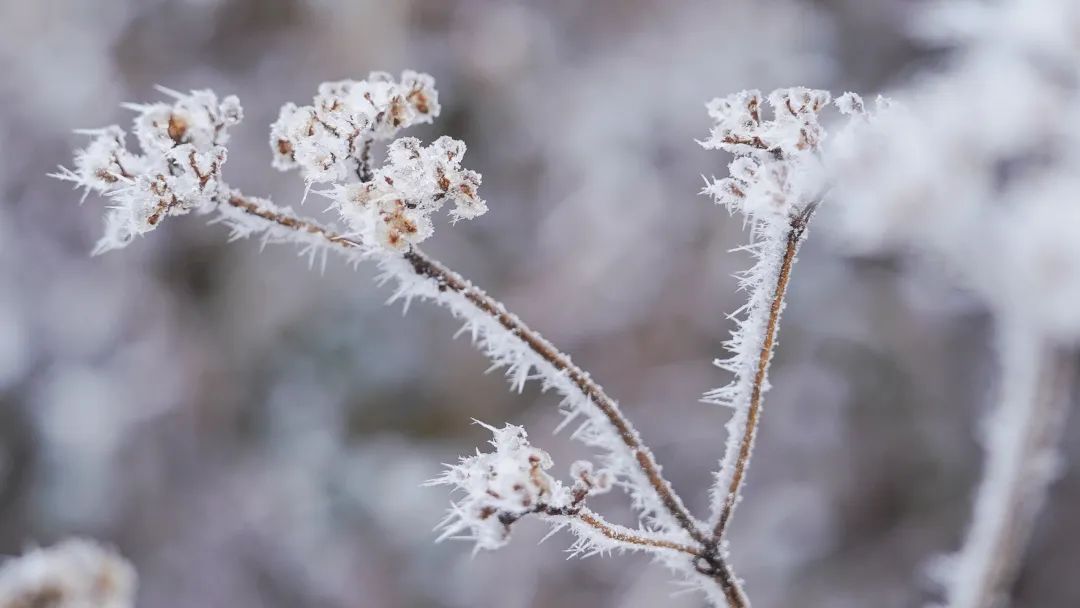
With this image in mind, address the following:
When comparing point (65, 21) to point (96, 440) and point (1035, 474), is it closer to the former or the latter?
point (96, 440)

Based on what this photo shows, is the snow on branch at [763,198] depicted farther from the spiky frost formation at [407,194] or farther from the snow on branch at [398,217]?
the spiky frost formation at [407,194]

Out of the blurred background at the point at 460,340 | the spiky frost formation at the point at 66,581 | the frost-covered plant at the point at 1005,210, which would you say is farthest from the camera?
the blurred background at the point at 460,340

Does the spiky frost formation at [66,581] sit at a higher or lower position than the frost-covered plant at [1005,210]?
lower

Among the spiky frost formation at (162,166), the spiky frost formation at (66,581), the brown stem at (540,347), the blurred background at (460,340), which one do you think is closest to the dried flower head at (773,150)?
the brown stem at (540,347)

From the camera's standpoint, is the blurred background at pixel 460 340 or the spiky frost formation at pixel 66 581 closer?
the spiky frost formation at pixel 66 581

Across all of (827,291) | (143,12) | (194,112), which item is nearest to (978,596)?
(194,112)

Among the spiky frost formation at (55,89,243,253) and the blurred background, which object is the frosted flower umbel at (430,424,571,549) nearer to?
the spiky frost formation at (55,89,243,253)

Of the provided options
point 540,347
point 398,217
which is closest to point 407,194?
point 398,217

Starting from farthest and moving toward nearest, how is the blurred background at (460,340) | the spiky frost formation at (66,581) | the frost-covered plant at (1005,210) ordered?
the blurred background at (460,340), the spiky frost formation at (66,581), the frost-covered plant at (1005,210)
